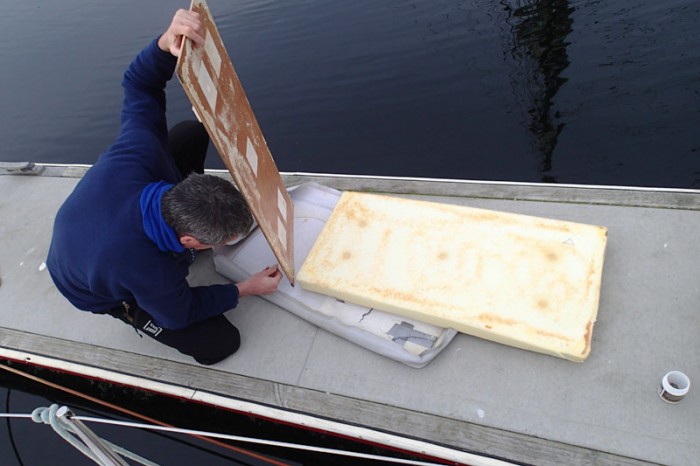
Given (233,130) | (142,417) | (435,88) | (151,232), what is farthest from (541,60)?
(142,417)

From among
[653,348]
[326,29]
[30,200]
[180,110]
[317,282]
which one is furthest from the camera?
[326,29]

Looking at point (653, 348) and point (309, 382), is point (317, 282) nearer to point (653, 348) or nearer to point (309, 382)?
point (309, 382)

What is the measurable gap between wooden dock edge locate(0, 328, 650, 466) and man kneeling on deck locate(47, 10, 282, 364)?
21 centimetres

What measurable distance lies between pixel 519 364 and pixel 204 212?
1.63 meters

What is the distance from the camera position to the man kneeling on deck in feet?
6.65

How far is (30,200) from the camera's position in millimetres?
4145

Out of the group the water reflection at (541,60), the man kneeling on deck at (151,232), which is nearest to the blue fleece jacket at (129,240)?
the man kneeling on deck at (151,232)

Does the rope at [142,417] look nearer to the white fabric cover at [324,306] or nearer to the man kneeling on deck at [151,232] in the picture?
the man kneeling on deck at [151,232]

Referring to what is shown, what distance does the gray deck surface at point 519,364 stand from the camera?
197cm

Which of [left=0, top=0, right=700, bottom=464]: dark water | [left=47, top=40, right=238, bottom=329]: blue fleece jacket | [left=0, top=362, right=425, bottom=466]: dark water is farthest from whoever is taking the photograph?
[left=0, top=0, right=700, bottom=464]: dark water

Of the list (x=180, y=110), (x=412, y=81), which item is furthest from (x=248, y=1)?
(x=412, y=81)

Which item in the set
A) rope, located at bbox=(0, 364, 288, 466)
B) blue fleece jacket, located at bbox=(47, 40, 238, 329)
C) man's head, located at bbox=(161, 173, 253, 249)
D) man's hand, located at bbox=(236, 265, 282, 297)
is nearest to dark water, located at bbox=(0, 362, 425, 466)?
rope, located at bbox=(0, 364, 288, 466)

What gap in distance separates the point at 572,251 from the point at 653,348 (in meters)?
0.58

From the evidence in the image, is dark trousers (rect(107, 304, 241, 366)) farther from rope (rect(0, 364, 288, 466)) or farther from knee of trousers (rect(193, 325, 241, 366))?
rope (rect(0, 364, 288, 466))
